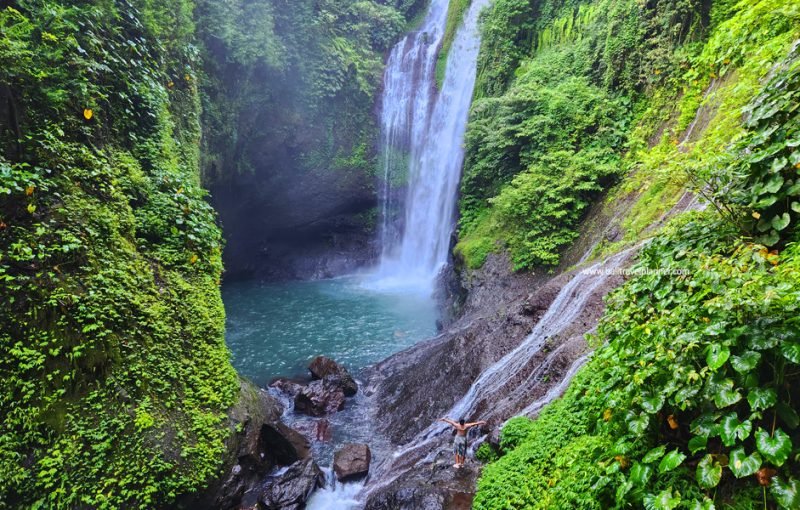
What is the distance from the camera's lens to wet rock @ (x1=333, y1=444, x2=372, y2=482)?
22.4ft

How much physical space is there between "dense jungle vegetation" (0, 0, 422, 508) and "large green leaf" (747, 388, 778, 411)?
19.7ft

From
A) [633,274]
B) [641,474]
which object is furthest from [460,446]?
[641,474]

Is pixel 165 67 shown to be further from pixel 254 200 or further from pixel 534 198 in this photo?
pixel 254 200

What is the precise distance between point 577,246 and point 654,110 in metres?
3.35

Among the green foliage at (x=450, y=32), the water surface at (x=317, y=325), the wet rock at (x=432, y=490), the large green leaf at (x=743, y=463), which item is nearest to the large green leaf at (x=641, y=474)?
the large green leaf at (x=743, y=463)

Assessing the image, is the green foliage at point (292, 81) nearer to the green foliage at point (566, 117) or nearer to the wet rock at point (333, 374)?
the green foliage at point (566, 117)

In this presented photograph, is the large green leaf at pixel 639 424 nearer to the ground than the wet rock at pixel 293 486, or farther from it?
farther from it

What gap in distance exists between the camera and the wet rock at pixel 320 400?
907 centimetres

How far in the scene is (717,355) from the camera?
2.33 meters

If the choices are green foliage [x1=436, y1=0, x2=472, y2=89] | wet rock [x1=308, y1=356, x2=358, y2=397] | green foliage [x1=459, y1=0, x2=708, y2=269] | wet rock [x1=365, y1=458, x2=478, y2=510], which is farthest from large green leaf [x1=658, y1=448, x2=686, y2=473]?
green foliage [x1=436, y1=0, x2=472, y2=89]

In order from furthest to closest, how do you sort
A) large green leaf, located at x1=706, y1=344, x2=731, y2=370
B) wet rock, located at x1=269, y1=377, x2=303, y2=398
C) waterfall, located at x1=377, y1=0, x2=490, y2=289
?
waterfall, located at x1=377, y1=0, x2=490, y2=289 → wet rock, located at x1=269, y1=377, x2=303, y2=398 → large green leaf, located at x1=706, y1=344, x2=731, y2=370

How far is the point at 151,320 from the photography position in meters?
5.75

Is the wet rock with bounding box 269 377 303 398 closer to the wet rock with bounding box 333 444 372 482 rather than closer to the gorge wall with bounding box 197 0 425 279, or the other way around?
the wet rock with bounding box 333 444 372 482

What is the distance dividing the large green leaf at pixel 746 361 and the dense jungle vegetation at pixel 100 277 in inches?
237
